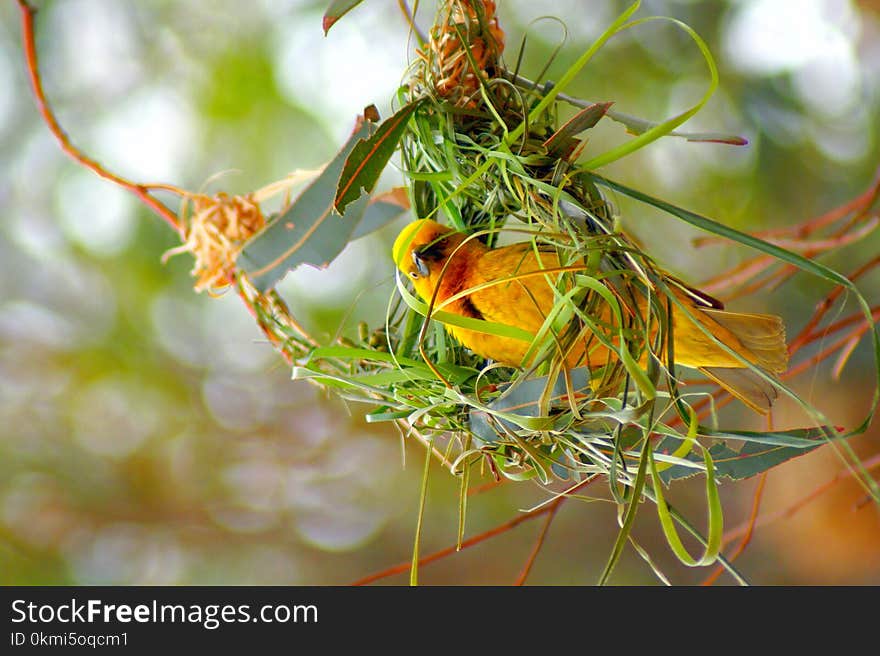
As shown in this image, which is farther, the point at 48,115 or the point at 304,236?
the point at 48,115

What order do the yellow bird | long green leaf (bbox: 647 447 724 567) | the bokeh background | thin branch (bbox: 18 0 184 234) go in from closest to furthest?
long green leaf (bbox: 647 447 724 567)
the yellow bird
thin branch (bbox: 18 0 184 234)
the bokeh background

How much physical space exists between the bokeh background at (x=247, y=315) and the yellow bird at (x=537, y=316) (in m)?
0.87

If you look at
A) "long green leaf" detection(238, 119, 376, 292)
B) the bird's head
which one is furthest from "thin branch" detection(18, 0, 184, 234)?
the bird's head

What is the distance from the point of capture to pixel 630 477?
47 centimetres

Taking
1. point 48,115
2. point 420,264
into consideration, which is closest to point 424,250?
point 420,264

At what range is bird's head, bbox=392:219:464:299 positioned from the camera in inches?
21.8

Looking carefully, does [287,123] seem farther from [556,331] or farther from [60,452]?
[556,331]

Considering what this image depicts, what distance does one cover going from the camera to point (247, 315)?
148 centimetres

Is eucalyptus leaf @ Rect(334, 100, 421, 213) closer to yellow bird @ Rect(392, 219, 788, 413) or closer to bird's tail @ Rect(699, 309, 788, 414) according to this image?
yellow bird @ Rect(392, 219, 788, 413)

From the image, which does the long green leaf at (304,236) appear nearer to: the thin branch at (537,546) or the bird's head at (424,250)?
the bird's head at (424,250)

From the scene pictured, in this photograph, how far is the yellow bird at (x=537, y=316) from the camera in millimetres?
502

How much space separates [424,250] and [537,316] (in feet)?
0.34

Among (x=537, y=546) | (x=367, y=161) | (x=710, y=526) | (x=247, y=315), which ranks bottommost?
(x=710, y=526)

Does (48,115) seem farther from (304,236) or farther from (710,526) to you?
(710,526)
